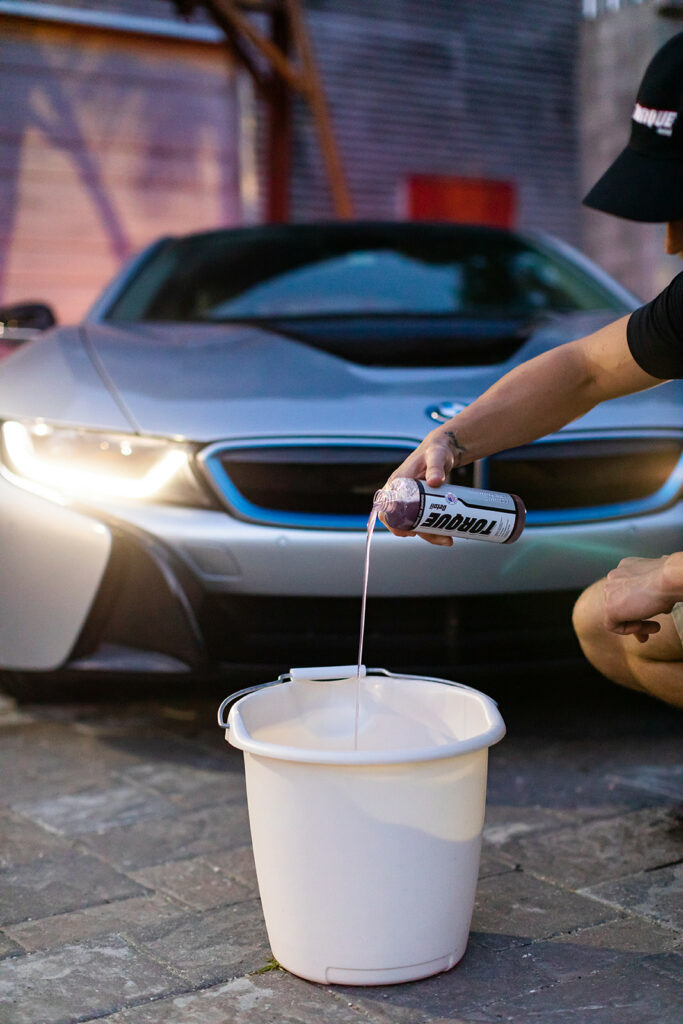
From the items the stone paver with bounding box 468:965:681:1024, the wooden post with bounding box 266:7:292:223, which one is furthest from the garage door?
the stone paver with bounding box 468:965:681:1024

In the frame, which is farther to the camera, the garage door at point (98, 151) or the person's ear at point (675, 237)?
the garage door at point (98, 151)

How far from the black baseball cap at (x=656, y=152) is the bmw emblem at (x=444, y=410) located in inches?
36.6

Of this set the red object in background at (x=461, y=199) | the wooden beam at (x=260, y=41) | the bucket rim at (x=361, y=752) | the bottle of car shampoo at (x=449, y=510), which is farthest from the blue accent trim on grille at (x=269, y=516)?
the red object in background at (x=461, y=199)

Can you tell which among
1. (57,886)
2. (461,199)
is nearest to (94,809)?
(57,886)

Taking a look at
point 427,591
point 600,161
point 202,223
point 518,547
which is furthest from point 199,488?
point 600,161

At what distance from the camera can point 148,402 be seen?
2904 mm

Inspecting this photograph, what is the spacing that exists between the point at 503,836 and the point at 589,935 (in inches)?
18.5

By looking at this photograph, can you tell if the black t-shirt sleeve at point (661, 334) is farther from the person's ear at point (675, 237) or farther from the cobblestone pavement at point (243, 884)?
the cobblestone pavement at point (243, 884)

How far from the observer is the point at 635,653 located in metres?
2.22

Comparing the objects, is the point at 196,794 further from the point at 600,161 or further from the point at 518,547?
the point at 600,161

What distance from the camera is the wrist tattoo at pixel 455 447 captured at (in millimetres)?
2096

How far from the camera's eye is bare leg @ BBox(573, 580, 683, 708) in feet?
6.98

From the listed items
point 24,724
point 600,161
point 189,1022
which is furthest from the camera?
point 600,161

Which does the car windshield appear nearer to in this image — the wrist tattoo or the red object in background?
the wrist tattoo
